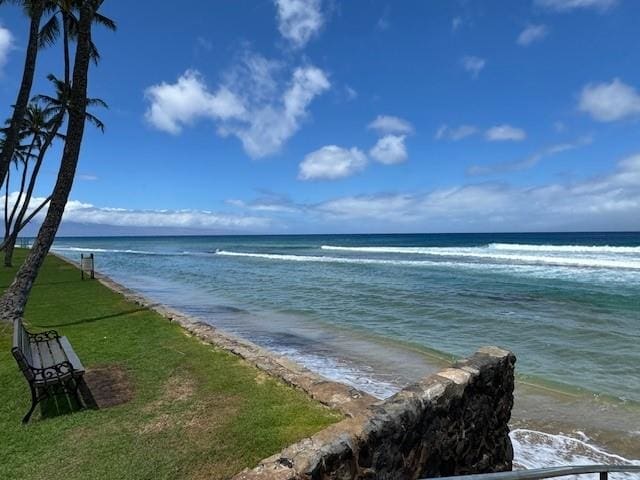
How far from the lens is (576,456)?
5055 millimetres

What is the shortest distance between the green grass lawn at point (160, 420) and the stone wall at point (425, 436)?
113 centimetres

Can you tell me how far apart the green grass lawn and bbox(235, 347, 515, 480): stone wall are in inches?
44.6

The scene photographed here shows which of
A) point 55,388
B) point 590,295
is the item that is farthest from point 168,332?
point 590,295

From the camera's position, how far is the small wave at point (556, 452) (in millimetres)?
4941

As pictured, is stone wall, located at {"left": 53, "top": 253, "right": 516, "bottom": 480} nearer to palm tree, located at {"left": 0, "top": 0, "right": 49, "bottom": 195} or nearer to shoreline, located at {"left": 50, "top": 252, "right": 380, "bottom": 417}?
shoreline, located at {"left": 50, "top": 252, "right": 380, "bottom": 417}

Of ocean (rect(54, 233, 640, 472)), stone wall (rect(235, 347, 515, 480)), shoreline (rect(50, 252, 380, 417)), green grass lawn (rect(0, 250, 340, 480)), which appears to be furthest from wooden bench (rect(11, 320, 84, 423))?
ocean (rect(54, 233, 640, 472))

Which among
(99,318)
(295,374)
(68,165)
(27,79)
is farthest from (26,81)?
(295,374)

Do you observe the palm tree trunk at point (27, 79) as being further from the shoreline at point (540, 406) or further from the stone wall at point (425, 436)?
the stone wall at point (425, 436)

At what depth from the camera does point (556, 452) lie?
514 cm

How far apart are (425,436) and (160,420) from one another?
2870mm

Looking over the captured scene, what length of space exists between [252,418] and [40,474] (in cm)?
195

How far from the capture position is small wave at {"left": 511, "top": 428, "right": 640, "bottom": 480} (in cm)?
494

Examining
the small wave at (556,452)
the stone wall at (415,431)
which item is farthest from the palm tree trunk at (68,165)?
the small wave at (556,452)

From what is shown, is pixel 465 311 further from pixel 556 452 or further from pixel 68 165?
pixel 68 165
